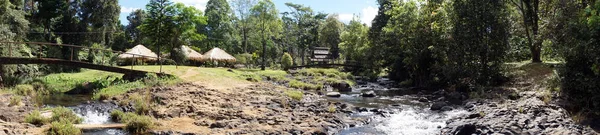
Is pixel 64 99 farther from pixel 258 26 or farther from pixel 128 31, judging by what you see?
pixel 128 31

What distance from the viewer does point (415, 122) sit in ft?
55.3

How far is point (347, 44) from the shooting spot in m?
59.2

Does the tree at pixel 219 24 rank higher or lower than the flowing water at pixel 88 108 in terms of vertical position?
higher

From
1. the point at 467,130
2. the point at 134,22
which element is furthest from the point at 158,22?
the point at 134,22

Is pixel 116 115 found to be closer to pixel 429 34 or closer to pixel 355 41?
pixel 429 34

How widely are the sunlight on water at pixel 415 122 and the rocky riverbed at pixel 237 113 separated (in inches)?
47.4

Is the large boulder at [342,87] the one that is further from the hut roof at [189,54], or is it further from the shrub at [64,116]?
the hut roof at [189,54]

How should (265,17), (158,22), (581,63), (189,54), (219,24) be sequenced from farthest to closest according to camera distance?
1. (219,24)
2. (265,17)
3. (189,54)
4. (158,22)
5. (581,63)

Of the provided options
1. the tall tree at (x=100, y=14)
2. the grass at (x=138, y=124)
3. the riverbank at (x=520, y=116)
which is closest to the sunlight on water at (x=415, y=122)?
the riverbank at (x=520, y=116)

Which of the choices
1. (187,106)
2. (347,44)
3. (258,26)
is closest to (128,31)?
(258,26)

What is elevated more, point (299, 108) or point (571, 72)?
point (571, 72)

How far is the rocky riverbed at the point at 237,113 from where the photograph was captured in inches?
576

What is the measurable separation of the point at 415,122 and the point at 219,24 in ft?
Answer: 182

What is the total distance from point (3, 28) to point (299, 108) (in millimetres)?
18467
